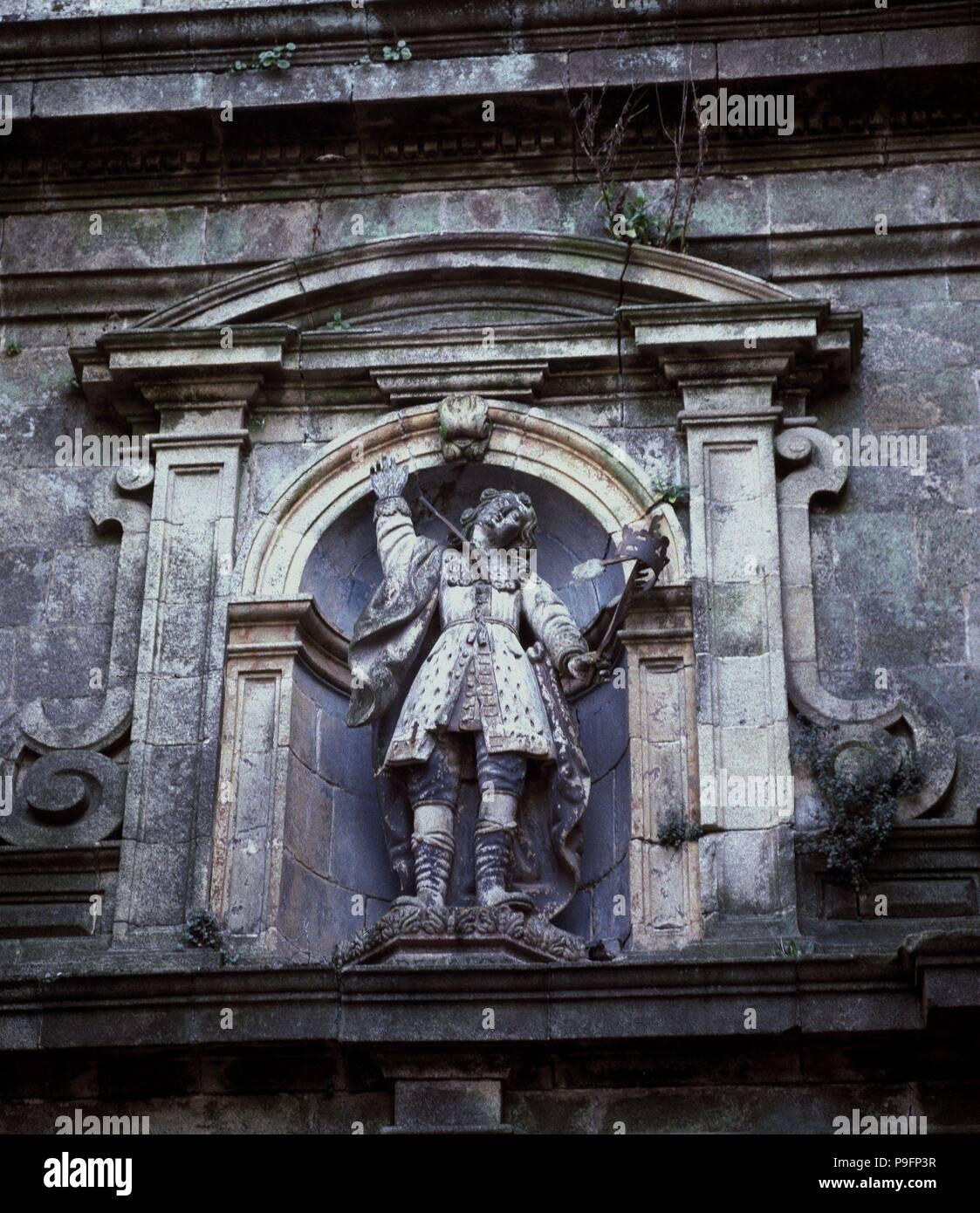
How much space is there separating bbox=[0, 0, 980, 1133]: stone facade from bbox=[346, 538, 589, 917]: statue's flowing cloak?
20 centimetres

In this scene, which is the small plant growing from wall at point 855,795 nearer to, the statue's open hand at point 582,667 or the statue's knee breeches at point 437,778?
the statue's open hand at point 582,667

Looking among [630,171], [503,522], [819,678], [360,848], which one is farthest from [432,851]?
[630,171]

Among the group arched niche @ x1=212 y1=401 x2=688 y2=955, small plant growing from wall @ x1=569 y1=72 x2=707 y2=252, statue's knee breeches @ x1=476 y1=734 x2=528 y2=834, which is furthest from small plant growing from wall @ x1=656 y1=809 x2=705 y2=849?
small plant growing from wall @ x1=569 y1=72 x2=707 y2=252

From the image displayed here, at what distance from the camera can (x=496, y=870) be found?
10531 mm

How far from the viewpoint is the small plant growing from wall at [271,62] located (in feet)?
41.5

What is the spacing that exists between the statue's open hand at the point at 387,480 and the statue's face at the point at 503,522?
0.42 metres

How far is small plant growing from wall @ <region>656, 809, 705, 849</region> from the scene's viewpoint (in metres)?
10.7

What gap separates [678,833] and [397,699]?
136 cm

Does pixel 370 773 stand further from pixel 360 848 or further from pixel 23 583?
pixel 23 583

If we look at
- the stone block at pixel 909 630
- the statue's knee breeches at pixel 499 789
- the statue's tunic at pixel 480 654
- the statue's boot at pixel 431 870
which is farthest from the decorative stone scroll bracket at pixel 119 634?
the stone block at pixel 909 630

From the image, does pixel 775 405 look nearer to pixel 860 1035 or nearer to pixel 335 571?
pixel 335 571

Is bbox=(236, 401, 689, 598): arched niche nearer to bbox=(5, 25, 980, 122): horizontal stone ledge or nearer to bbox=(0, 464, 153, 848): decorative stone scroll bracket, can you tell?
bbox=(0, 464, 153, 848): decorative stone scroll bracket

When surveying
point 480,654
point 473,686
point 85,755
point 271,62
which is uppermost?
point 271,62

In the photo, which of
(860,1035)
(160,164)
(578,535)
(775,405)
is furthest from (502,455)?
(860,1035)
